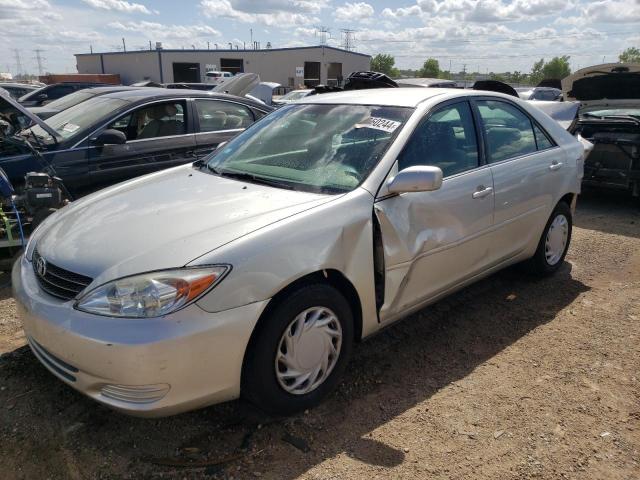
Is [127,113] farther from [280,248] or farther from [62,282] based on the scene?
[280,248]

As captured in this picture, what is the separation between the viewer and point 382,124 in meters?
3.12

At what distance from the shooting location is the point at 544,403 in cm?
278

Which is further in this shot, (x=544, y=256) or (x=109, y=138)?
(x=109, y=138)

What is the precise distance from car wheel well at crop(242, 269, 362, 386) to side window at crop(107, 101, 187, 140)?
3662 mm

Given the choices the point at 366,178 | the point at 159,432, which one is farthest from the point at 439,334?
the point at 159,432

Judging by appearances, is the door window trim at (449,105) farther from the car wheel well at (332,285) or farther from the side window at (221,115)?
the side window at (221,115)

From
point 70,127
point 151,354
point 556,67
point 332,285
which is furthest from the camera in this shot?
point 556,67

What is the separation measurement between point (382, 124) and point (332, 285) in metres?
1.09

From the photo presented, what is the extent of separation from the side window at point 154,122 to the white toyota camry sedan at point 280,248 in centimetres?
218

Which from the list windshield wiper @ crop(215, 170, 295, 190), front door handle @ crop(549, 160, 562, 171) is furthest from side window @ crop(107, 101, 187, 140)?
front door handle @ crop(549, 160, 562, 171)

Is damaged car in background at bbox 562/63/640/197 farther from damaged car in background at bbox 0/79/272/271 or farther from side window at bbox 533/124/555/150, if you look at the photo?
damaged car in background at bbox 0/79/272/271

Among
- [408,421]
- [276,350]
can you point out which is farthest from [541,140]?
[276,350]

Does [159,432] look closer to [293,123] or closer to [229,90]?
[293,123]

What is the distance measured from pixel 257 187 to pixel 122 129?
3.14 meters
